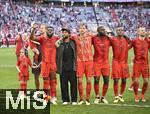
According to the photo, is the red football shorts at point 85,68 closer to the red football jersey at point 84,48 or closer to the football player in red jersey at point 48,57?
the red football jersey at point 84,48

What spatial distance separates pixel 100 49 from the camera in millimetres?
13344

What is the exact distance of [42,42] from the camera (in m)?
13.4

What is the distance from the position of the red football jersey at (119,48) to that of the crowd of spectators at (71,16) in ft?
129

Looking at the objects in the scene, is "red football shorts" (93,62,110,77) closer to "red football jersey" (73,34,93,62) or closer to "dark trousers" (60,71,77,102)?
"red football jersey" (73,34,93,62)

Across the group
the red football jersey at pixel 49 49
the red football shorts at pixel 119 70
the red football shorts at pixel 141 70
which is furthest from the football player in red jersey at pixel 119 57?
A: the red football jersey at pixel 49 49

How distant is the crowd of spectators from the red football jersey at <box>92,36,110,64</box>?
39.5 metres

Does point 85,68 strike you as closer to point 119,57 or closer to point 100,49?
point 100,49

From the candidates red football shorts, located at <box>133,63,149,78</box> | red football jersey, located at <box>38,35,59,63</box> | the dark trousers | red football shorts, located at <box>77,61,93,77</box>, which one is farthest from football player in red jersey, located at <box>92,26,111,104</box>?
red football jersey, located at <box>38,35,59,63</box>

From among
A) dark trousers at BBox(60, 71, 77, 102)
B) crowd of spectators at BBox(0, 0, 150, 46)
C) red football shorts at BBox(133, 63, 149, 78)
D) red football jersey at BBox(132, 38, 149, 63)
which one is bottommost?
crowd of spectators at BBox(0, 0, 150, 46)

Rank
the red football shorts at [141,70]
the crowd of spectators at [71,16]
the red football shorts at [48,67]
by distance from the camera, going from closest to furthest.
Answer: the red football shorts at [48,67] → the red football shorts at [141,70] → the crowd of spectators at [71,16]

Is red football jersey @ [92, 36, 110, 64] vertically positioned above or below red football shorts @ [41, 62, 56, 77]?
above

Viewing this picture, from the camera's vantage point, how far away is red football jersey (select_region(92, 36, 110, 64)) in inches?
525

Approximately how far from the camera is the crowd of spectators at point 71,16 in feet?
185

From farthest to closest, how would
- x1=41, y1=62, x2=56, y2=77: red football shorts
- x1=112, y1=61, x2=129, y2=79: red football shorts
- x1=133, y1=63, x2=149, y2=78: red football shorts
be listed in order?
x1=112, y1=61, x2=129, y2=79: red football shorts
x1=133, y1=63, x2=149, y2=78: red football shorts
x1=41, y1=62, x2=56, y2=77: red football shorts
